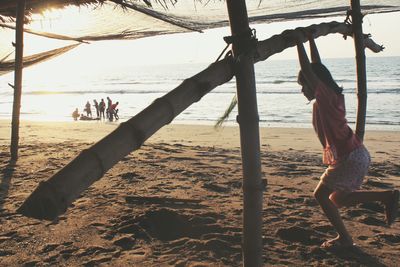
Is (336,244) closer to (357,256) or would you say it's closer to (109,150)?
(357,256)

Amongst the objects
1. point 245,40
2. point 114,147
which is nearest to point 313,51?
point 245,40

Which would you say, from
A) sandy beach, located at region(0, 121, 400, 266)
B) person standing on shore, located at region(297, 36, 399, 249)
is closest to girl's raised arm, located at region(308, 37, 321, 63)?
person standing on shore, located at region(297, 36, 399, 249)

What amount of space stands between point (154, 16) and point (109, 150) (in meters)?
4.34

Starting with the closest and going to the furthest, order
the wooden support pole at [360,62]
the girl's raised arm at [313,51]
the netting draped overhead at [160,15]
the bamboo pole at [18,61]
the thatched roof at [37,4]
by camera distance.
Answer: the girl's raised arm at [313,51], the wooden support pole at [360,62], the netting draped overhead at [160,15], the thatched roof at [37,4], the bamboo pole at [18,61]

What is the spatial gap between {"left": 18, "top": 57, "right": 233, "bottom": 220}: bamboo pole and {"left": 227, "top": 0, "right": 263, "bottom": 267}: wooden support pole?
108mm

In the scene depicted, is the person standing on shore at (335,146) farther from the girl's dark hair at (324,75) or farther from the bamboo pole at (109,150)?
the bamboo pole at (109,150)

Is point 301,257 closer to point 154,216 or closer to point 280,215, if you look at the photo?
point 280,215

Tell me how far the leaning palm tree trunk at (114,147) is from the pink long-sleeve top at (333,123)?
0.63m

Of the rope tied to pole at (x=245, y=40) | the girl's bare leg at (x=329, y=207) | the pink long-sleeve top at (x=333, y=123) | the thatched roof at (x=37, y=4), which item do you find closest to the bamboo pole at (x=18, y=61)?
the thatched roof at (x=37, y=4)

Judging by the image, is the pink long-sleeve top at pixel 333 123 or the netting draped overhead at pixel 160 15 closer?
the pink long-sleeve top at pixel 333 123

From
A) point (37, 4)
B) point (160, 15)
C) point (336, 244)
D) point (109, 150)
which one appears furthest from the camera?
point (37, 4)

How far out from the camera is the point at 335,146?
110 inches

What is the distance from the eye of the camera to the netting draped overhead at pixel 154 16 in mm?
4598

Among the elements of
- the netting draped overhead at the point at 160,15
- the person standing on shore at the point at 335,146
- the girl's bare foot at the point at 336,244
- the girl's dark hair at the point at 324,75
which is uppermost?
the netting draped overhead at the point at 160,15
